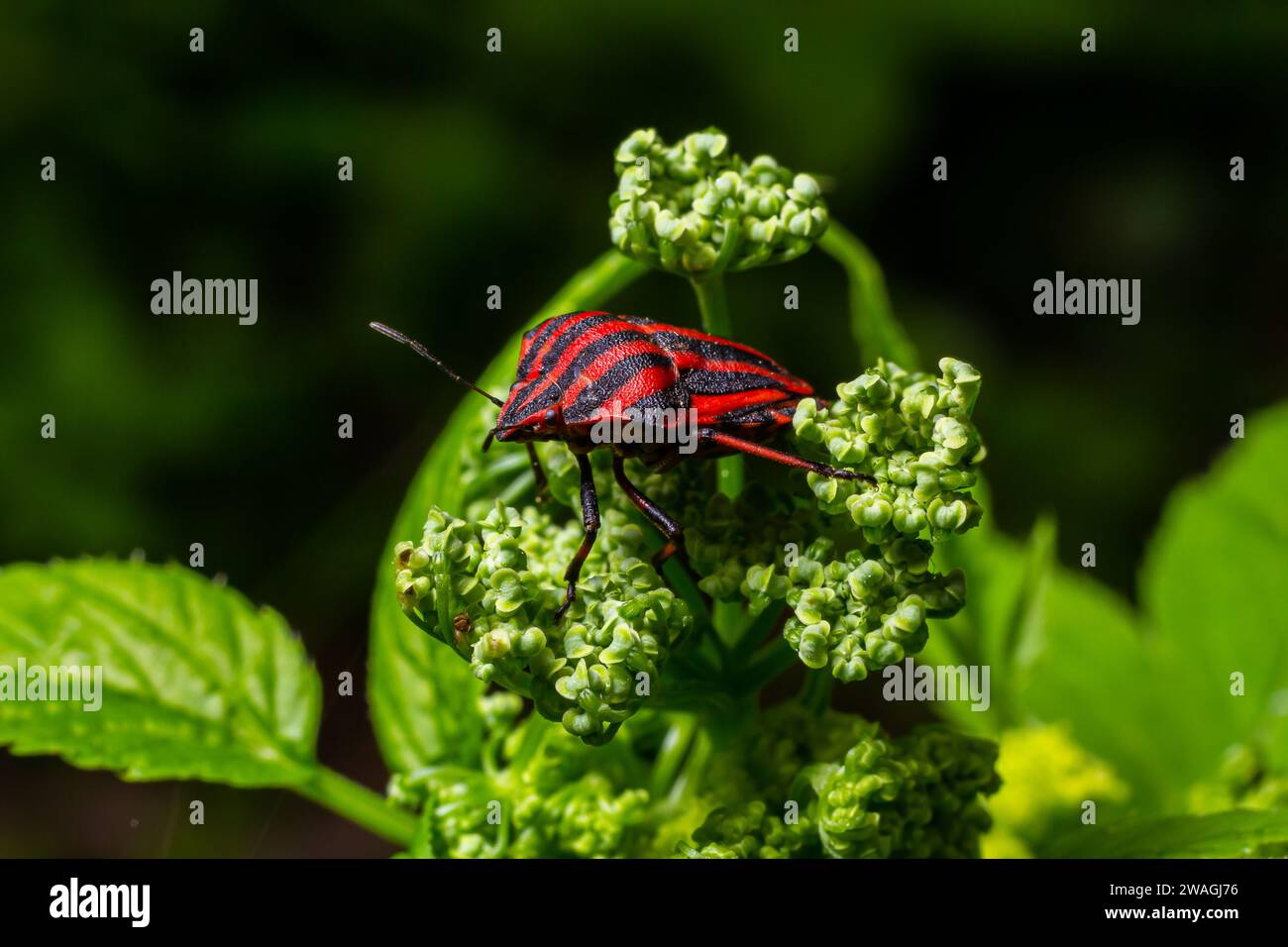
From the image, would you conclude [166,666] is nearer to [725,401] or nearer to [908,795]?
[725,401]

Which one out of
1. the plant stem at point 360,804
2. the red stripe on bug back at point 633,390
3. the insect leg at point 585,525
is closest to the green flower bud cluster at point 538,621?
the insect leg at point 585,525

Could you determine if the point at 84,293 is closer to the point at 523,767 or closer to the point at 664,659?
the point at 523,767

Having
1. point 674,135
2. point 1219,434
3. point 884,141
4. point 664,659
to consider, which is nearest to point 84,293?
point 674,135

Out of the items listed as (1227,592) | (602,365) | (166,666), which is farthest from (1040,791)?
(166,666)

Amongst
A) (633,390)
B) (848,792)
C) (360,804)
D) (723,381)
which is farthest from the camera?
(360,804)

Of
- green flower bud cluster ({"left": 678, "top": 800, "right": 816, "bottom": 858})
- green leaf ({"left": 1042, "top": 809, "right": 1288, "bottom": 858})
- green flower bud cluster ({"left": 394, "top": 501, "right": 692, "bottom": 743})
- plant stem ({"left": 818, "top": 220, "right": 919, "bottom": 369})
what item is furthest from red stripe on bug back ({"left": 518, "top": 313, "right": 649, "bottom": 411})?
green leaf ({"left": 1042, "top": 809, "right": 1288, "bottom": 858})

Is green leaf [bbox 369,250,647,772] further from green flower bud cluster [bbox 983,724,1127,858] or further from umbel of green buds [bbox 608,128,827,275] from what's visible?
green flower bud cluster [bbox 983,724,1127,858]
